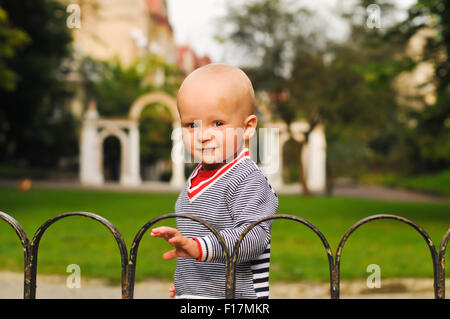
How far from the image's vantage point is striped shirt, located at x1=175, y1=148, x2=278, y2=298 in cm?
212

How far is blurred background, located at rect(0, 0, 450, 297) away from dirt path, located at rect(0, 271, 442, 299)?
120mm

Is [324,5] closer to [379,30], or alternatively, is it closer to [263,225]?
[379,30]

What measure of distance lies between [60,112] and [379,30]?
29125 millimetres

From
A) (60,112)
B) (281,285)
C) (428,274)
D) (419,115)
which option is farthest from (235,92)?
(60,112)

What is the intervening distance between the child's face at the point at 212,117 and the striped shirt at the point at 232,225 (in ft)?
0.33

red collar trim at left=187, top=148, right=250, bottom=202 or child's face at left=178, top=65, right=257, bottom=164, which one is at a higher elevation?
child's face at left=178, top=65, right=257, bottom=164

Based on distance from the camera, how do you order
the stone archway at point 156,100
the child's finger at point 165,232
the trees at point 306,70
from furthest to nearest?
the stone archway at point 156,100, the trees at point 306,70, the child's finger at point 165,232

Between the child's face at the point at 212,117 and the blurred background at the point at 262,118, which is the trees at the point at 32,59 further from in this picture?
the child's face at the point at 212,117

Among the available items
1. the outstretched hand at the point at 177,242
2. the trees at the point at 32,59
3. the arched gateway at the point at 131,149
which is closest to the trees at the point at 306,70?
the arched gateway at the point at 131,149

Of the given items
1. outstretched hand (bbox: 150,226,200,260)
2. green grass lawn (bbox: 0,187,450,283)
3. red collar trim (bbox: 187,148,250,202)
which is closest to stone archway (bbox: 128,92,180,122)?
green grass lawn (bbox: 0,187,450,283)

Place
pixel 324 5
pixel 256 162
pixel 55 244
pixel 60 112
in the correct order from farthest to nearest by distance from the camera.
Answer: pixel 60 112 → pixel 324 5 → pixel 55 244 → pixel 256 162

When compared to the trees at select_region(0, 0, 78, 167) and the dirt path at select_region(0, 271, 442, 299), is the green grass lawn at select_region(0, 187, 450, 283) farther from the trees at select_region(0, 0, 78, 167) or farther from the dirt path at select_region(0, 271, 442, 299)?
the trees at select_region(0, 0, 78, 167)

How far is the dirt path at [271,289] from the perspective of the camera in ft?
17.6

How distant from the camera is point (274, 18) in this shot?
24.9m
